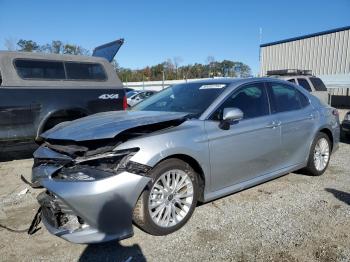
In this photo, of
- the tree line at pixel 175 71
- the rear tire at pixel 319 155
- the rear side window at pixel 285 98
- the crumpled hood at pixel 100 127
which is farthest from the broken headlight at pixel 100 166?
the tree line at pixel 175 71

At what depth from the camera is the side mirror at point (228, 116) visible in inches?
151

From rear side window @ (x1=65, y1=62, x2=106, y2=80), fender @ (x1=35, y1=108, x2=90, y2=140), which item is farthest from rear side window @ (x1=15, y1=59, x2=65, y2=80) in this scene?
fender @ (x1=35, y1=108, x2=90, y2=140)

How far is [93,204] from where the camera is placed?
9.70ft

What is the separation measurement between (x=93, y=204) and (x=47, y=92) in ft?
12.1

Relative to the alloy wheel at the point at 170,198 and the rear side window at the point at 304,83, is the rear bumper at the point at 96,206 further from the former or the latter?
the rear side window at the point at 304,83

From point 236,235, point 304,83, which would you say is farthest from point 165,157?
point 304,83

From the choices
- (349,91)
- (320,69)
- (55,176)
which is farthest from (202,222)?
(320,69)

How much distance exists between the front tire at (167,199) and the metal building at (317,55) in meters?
20.2

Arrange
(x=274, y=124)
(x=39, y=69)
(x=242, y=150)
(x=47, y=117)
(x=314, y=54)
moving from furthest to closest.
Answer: (x=314, y=54), (x=39, y=69), (x=47, y=117), (x=274, y=124), (x=242, y=150)

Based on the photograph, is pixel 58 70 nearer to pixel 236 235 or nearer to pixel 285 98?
pixel 285 98

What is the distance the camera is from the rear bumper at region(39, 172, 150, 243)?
2.96 meters

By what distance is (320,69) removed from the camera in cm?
2467

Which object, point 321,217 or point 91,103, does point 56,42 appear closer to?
point 91,103

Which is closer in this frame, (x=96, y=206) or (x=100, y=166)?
(x=96, y=206)
